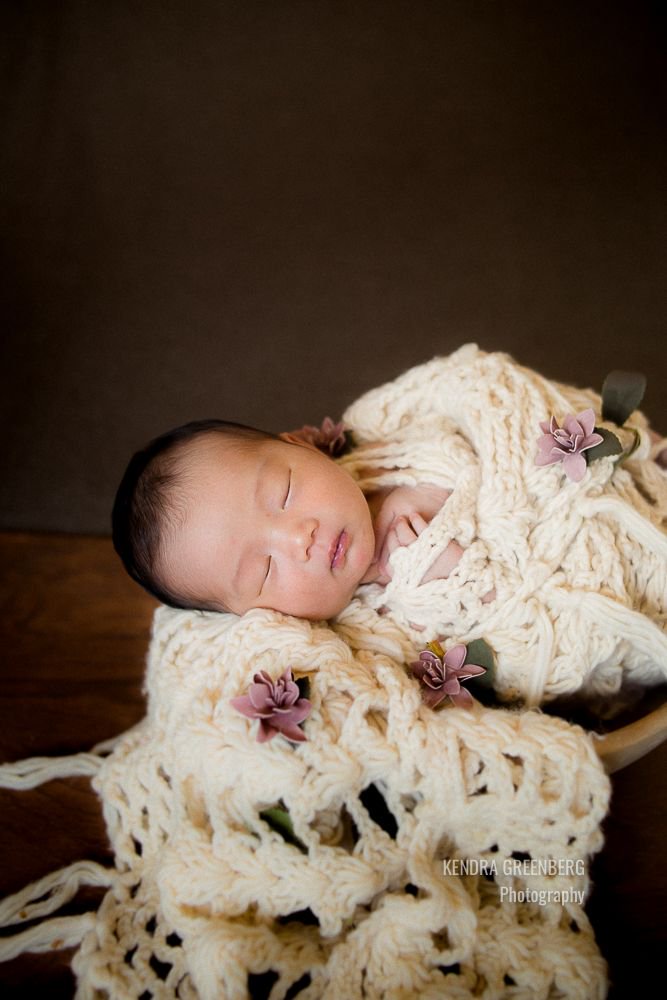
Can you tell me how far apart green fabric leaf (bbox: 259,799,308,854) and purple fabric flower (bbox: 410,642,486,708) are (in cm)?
18

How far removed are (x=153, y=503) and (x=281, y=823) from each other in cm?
38

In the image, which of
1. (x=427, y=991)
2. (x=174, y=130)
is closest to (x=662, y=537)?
(x=427, y=991)

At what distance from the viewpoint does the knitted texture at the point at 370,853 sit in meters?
0.64

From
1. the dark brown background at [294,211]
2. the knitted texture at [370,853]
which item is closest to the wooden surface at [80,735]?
the dark brown background at [294,211]

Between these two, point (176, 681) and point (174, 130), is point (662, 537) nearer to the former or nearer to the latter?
point (176, 681)

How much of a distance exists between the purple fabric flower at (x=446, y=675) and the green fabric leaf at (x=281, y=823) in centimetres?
18

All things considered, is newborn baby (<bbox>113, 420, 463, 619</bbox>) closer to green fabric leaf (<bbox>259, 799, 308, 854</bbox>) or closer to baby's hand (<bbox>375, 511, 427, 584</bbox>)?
baby's hand (<bbox>375, 511, 427, 584</bbox>)

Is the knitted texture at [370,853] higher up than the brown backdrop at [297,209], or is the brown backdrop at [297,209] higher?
the brown backdrop at [297,209]

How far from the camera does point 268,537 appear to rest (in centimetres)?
82

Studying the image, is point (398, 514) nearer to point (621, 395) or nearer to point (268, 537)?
point (268, 537)

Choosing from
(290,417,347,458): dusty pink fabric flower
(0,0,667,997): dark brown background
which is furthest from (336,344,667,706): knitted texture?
(0,0,667,997): dark brown background

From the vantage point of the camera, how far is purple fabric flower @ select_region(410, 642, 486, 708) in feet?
2.43

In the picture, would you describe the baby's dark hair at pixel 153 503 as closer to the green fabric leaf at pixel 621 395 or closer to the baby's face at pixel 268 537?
the baby's face at pixel 268 537

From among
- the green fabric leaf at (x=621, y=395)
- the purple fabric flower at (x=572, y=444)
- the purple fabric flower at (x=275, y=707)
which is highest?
the green fabric leaf at (x=621, y=395)
